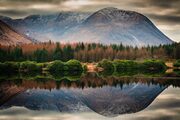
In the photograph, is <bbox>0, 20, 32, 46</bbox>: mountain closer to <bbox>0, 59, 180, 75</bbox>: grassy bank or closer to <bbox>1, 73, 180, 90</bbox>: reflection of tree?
<bbox>0, 59, 180, 75</bbox>: grassy bank

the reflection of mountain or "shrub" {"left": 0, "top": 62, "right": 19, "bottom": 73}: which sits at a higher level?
"shrub" {"left": 0, "top": 62, "right": 19, "bottom": 73}

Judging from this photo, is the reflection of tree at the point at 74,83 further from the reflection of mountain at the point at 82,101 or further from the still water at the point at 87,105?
the reflection of mountain at the point at 82,101

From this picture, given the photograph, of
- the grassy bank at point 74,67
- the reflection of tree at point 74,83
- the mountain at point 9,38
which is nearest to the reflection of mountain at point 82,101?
the reflection of tree at point 74,83

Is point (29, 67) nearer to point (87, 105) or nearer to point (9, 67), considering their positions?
point (9, 67)

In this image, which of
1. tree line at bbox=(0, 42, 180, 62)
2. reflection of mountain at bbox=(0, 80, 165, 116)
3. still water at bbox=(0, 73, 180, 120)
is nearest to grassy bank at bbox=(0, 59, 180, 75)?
tree line at bbox=(0, 42, 180, 62)

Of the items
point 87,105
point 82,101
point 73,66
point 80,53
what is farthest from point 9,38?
point 87,105
